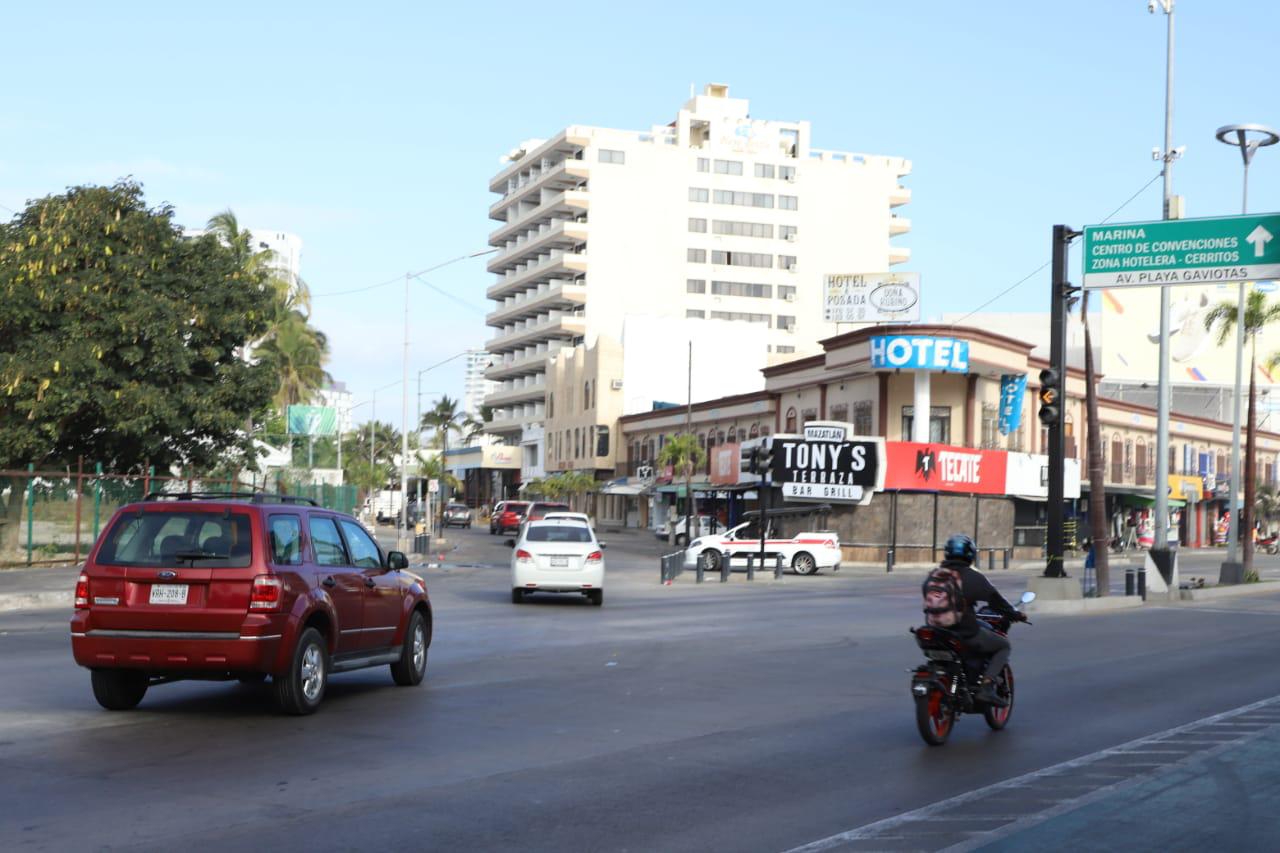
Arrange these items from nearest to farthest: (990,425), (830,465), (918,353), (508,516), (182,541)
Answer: (182,541) → (830,465) → (918,353) → (990,425) → (508,516)

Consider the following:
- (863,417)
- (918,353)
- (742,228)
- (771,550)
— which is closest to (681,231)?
(742,228)

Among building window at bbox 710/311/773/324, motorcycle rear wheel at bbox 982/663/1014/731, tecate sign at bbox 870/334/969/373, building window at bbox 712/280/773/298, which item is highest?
building window at bbox 712/280/773/298

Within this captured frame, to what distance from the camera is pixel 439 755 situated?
10133mm

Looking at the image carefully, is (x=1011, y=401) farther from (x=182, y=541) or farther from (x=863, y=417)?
(x=182, y=541)

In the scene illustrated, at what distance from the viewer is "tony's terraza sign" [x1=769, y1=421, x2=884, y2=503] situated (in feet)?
178

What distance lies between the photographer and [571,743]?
35.4ft

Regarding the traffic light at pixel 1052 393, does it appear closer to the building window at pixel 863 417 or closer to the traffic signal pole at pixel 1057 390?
the traffic signal pole at pixel 1057 390

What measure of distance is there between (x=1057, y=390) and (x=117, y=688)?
2094 centimetres

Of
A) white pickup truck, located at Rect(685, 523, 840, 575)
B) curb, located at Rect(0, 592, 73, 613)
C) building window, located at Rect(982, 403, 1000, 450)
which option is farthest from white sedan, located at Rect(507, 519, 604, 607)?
building window, located at Rect(982, 403, 1000, 450)

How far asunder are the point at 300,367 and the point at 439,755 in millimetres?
67701

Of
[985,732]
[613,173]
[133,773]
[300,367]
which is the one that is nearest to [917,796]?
[985,732]

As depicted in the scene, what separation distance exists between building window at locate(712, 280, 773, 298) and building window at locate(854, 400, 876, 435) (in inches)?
2392

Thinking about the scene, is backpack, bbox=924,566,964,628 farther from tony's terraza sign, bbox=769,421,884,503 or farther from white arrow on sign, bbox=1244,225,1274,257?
tony's terraza sign, bbox=769,421,884,503

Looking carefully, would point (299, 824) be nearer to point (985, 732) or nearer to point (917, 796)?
point (917, 796)
